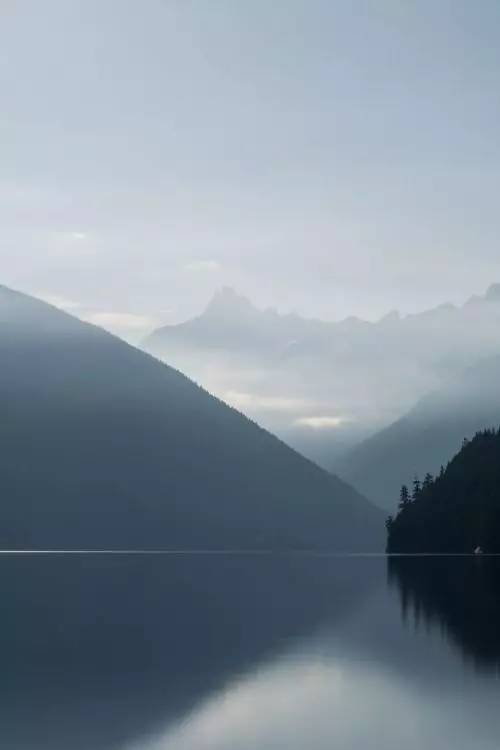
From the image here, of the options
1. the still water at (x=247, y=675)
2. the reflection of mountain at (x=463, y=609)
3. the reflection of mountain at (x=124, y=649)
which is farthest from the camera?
the reflection of mountain at (x=463, y=609)

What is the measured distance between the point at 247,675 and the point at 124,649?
7852 mm

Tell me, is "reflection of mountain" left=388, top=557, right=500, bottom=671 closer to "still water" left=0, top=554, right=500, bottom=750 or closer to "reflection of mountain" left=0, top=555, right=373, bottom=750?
"still water" left=0, top=554, right=500, bottom=750

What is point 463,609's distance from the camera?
68125 mm

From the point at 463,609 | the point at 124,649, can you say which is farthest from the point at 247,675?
the point at 463,609

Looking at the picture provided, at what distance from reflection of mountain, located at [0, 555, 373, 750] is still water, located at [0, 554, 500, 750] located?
83 millimetres

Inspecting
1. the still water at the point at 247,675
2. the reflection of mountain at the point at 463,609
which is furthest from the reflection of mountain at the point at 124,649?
the reflection of mountain at the point at 463,609

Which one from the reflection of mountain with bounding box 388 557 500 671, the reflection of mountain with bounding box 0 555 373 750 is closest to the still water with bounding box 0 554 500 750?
the reflection of mountain with bounding box 0 555 373 750

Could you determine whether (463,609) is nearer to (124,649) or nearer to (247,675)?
(124,649)

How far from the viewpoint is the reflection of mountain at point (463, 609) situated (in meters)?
47.6

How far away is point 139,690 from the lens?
117 ft

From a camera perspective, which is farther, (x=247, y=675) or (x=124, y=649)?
(x=124, y=649)

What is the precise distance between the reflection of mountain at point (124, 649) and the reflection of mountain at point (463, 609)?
4.57m

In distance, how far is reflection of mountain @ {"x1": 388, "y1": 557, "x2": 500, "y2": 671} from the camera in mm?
47594

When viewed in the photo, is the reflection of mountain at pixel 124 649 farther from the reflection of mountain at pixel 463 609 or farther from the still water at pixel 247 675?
the reflection of mountain at pixel 463 609
